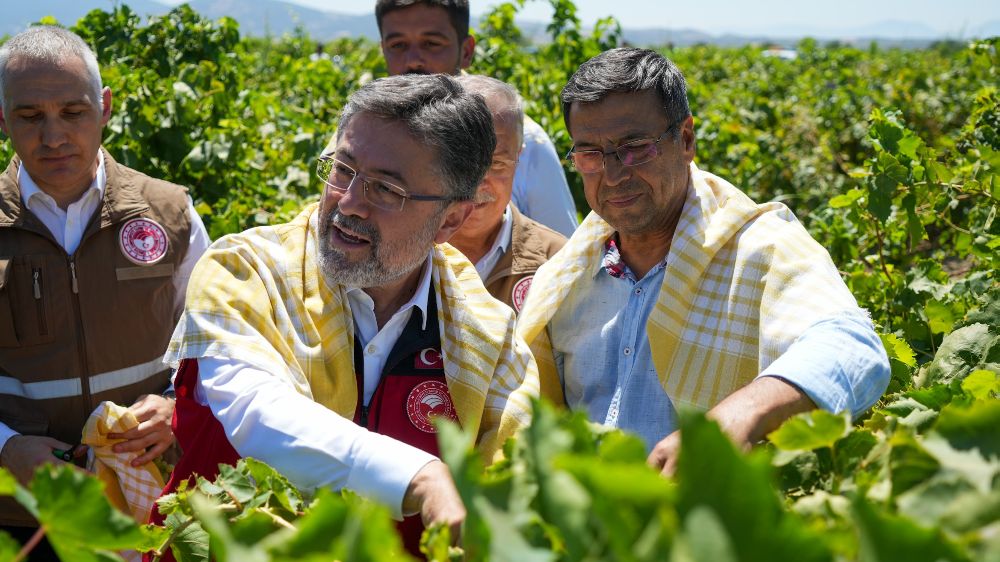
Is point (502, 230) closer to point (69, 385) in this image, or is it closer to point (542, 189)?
point (542, 189)

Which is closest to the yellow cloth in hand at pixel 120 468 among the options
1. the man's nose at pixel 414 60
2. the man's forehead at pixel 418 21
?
the man's nose at pixel 414 60

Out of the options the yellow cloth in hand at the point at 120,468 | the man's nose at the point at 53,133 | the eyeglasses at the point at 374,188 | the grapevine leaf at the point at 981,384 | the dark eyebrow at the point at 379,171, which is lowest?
the yellow cloth in hand at the point at 120,468

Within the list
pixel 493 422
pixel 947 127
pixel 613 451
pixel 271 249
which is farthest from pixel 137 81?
pixel 947 127

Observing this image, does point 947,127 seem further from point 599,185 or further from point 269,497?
point 269,497

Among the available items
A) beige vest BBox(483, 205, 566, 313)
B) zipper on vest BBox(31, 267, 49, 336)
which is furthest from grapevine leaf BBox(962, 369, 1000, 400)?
zipper on vest BBox(31, 267, 49, 336)

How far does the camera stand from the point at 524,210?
3439mm

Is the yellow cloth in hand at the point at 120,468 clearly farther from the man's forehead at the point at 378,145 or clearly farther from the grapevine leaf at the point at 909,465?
the grapevine leaf at the point at 909,465

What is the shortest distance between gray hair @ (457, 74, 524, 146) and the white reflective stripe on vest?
1.22 m

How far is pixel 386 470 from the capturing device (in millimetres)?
1510

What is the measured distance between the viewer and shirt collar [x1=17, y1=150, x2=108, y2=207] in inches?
99.2

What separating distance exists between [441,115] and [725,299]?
74 centimetres

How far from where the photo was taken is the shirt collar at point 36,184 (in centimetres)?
252

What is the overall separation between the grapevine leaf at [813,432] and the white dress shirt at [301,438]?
64 cm

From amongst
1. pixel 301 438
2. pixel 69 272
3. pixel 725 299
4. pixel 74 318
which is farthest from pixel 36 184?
pixel 725 299
